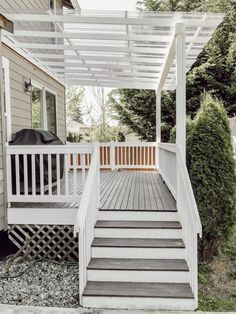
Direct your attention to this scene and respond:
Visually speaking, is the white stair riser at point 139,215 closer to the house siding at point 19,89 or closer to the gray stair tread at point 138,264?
the gray stair tread at point 138,264

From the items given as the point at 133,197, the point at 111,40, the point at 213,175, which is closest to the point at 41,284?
the point at 133,197

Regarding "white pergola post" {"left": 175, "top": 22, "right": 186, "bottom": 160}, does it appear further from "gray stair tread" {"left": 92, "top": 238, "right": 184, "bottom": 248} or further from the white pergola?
"gray stair tread" {"left": 92, "top": 238, "right": 184, "bottom": 248}

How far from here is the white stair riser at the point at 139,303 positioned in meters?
→ 3.52

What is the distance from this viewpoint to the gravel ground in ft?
12.2

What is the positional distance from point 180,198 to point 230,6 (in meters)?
14.9

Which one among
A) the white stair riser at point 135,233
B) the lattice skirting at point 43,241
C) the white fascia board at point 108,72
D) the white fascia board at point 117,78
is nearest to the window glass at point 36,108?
the white fascia board at point 108,72

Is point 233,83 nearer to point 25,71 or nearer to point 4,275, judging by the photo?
point 25,71

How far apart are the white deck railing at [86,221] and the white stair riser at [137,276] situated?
17 centimetres

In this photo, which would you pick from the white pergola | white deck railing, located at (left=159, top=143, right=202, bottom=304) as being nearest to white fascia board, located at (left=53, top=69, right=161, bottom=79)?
the white pergola

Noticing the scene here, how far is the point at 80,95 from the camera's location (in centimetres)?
2281

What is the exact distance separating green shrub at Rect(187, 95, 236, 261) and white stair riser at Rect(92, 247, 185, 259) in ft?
3.35

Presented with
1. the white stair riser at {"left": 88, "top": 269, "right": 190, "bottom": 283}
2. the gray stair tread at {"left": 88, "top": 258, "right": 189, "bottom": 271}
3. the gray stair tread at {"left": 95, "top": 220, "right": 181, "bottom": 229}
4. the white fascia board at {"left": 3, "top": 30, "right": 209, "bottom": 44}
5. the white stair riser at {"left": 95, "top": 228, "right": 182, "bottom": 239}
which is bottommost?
the white stair riser at {"left": 88, "top": 269, "right": 190, "bottom": 283}

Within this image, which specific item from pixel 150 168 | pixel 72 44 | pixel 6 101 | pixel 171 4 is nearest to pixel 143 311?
pixel 6 101

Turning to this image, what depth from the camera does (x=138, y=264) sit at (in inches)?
158
